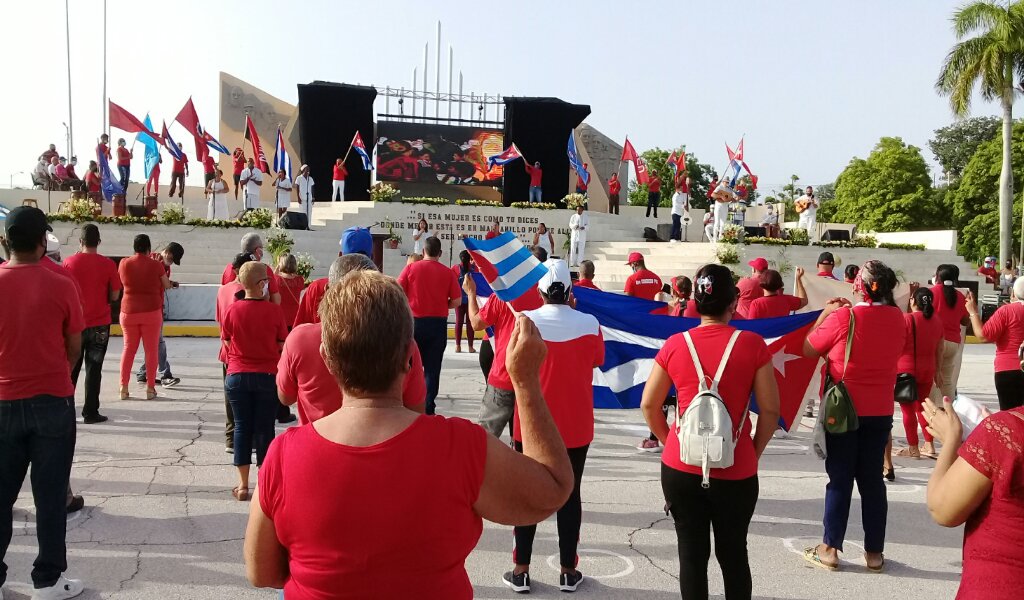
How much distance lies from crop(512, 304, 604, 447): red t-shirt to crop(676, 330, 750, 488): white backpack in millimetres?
917

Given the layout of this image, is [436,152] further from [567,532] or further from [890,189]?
[890,189]

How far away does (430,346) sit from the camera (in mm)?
8195

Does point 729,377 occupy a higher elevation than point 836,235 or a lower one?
lower

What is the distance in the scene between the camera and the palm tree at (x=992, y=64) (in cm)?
2922

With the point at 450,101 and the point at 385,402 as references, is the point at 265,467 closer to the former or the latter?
the point at 385,402

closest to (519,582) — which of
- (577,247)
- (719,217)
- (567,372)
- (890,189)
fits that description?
(567,372)

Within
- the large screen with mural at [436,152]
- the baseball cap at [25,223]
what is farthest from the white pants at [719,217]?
the baseball cap at [25,223]

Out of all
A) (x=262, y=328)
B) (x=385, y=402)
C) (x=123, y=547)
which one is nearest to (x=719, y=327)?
(x=385, y=402)

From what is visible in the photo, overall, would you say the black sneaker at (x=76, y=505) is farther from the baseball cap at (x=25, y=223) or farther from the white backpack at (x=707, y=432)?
the white backpack at (x=707, y=432)

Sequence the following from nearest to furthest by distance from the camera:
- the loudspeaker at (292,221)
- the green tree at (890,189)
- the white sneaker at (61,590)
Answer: the white sneaker at (61,590)
the loudspeaker at (292,221)
the green tree at (890,189)

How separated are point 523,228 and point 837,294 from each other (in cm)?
2027

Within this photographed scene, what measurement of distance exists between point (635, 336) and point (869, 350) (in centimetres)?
259

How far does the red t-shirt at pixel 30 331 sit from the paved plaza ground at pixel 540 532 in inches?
44.9

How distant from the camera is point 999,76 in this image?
2925 centimetres
